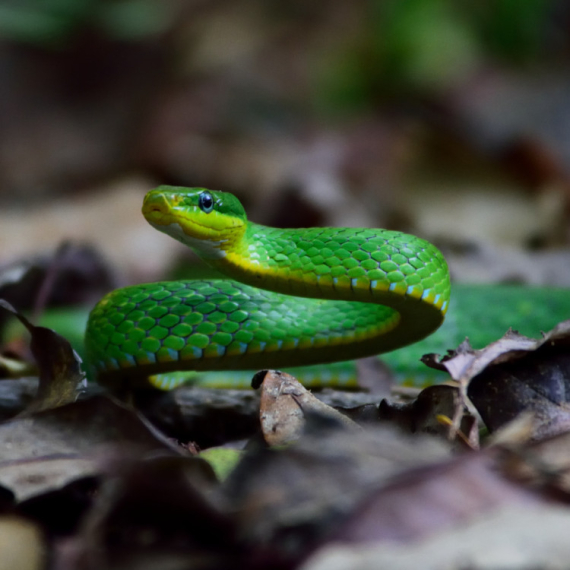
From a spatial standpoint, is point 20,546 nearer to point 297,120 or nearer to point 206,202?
point 206,202

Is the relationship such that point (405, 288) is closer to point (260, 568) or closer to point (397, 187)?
point (260, 568)

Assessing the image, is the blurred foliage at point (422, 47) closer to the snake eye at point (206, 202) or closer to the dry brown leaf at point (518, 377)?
the snake eye at point (206, 202)

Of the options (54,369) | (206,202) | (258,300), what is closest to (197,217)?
(206,202)

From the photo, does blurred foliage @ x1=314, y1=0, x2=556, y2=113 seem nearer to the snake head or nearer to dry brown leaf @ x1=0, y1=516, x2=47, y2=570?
the snake head

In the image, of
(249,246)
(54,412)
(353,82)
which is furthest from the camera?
(353,82)

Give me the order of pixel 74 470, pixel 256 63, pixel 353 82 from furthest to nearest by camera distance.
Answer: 1. pixel 256 63
2. pixel 353 82
3. pixel 74 470

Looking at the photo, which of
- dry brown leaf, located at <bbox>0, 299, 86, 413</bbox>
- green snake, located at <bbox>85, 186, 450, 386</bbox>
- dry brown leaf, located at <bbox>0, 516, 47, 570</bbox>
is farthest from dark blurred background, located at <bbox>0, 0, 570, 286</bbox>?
dry brown leaf, located at <bbox>0, 516, 47, 570</bbox>

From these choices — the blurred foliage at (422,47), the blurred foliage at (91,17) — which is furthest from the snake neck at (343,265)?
the blurred foliage at (422,47)

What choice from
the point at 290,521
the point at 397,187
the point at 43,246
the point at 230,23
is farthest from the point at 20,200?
the point at 290,521
